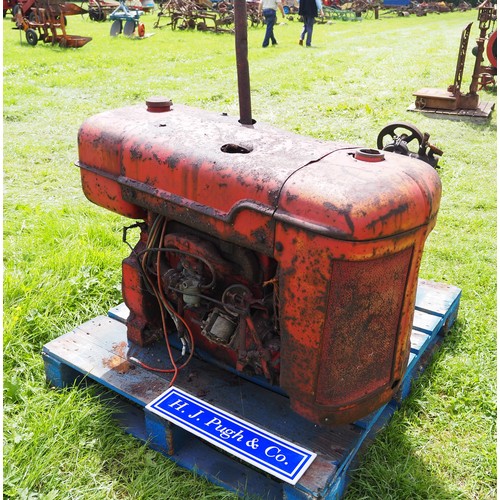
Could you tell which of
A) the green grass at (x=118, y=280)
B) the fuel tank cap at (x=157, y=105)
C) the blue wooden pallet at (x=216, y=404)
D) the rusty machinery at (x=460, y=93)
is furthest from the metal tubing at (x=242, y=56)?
the rusty machinery at (x=460, y=93)

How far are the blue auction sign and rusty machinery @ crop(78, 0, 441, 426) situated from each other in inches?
5.5

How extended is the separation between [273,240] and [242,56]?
848 millimetres

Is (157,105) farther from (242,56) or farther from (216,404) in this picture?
(216,404)

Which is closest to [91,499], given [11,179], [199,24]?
[11,179]

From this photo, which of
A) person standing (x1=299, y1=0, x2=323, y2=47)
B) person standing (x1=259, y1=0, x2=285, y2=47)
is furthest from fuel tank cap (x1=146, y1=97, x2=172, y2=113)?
person standing (x1=299, y1=0, x2=323, y2=47)

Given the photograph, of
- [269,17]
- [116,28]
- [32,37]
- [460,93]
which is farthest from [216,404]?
[116,28]

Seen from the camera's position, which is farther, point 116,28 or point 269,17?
point 116,28

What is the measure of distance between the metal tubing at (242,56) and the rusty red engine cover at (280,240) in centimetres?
9

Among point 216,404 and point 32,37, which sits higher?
point 32,37

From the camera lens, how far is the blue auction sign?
193 cm

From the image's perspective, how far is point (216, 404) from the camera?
227 centimetres

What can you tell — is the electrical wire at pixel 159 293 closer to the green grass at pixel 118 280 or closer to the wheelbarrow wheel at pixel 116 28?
the green grass at pixel 118 280

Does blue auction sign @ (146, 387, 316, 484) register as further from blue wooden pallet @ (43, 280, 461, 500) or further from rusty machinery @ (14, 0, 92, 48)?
rusty machinery @ (14, 0, 92, 48)

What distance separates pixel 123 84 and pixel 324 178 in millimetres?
7588
